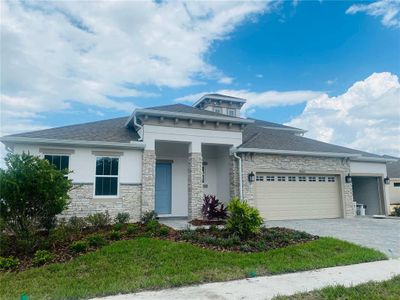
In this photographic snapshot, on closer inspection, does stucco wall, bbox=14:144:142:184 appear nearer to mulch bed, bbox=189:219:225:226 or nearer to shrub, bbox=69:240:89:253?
mulch bed, bbox=189:219:225:226

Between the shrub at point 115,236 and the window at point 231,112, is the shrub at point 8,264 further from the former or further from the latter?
the window at point 231,112

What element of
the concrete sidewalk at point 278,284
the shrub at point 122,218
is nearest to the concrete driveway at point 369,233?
the concrete sidewalk at point 278,284

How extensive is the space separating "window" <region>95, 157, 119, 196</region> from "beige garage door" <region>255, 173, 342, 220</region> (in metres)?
6.50

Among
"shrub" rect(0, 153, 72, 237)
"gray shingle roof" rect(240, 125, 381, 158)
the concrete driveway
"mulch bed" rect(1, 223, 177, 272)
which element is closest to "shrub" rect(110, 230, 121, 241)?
"mulch bed" rect(1, 223, 177, 272)

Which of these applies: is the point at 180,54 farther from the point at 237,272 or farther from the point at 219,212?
the point at 237,272

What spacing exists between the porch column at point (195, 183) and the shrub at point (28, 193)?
6.18m

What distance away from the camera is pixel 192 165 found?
13.2 meters

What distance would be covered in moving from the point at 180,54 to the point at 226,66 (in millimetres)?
3269

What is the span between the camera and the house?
38.2 feet

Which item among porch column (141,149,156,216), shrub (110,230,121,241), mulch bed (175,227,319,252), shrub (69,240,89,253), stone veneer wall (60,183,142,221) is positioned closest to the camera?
shrub (69,240,89,253)

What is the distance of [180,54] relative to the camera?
14.2 metres

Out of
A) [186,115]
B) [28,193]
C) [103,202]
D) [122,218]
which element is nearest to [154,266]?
[28,193]

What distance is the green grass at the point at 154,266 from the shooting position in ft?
16.5

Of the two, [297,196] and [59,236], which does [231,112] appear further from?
[59,236]
